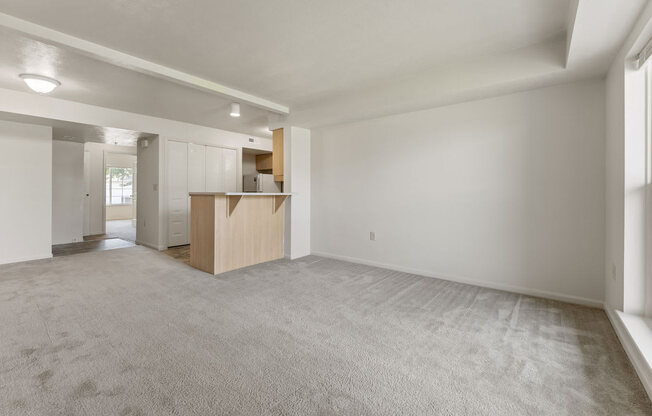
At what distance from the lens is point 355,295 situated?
297 cm

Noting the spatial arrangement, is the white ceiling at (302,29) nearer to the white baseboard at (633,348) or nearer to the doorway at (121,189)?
the white baseboard at (633,348)

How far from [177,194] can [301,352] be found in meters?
4.85

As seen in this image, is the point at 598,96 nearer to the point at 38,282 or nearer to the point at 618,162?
the point at 618,162

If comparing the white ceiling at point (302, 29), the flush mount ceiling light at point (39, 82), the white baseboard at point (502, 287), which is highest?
the white ceiling at point (302, 29)

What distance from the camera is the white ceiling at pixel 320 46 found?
84.2 inches

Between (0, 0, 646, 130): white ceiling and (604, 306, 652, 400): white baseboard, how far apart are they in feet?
6.57

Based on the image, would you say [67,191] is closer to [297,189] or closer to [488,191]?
[297,189]

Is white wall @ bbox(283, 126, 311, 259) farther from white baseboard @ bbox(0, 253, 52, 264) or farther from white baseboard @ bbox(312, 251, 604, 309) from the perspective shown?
white baseboard @ bbox(0, 253, 52, 264)

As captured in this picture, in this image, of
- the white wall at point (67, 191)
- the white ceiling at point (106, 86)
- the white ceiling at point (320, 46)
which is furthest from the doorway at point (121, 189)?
the white ceiling at point (320, 46)

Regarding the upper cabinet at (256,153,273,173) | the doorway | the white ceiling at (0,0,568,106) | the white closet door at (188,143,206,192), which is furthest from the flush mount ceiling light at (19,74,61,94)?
the doorway

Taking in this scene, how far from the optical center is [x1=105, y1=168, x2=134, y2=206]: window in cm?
1068

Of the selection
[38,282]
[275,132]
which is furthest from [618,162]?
[38,282]

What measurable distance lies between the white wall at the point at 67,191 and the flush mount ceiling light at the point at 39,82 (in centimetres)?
313

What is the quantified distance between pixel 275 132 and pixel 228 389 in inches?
164
